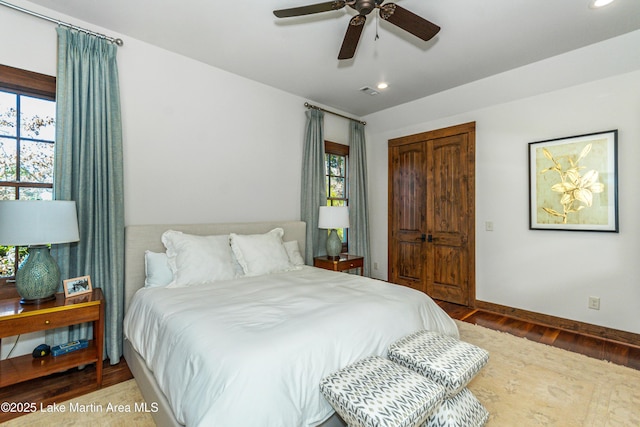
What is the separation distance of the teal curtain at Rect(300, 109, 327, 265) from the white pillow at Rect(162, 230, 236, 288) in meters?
1.51

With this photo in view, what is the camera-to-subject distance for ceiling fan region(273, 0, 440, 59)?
5.99 ft

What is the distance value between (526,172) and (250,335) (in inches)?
141

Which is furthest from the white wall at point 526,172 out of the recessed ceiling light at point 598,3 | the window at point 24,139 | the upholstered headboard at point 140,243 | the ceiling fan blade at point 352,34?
Answer: the window at point 24,139

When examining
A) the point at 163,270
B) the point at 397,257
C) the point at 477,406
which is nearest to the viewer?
the point at 477,406

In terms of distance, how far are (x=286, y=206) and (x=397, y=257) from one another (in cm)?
204

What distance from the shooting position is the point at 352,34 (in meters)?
2.10

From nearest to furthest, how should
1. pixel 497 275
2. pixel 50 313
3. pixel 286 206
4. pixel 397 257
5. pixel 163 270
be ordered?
pixel 50 313 < pixel 163 270 < pixel 497 275 < pixel 286 206 < pixel 397 257

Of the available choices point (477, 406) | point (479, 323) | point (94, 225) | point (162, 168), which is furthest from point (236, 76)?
point (479, 323)

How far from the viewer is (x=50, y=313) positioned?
189cm

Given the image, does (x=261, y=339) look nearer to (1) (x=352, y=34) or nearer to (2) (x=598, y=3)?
(1) (x=352, y=34)

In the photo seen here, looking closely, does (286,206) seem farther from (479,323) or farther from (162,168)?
(479,323)

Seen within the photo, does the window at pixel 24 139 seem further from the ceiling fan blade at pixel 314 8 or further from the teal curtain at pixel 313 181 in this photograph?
the teal curtain at pixel 313 181

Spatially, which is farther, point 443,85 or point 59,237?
point 443,85

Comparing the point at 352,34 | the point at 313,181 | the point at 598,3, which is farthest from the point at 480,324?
the point at 352,34
